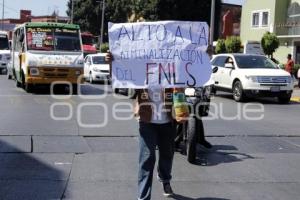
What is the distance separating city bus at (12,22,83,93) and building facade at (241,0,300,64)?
2650cm

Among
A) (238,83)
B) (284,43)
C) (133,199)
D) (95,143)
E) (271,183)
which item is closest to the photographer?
(133,199)

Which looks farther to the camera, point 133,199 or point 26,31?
point 26,31

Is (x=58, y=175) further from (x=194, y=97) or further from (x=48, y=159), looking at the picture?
(x=194, y=97)

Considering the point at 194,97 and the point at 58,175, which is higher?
the point at 194,97

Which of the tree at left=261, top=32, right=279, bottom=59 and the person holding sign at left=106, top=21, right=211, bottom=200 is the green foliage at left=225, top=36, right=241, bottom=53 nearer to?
the tree at left=261, top=32, right=279, bottom=59

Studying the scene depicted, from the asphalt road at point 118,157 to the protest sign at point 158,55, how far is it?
4.30ft

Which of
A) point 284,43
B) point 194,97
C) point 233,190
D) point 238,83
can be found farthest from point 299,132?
point 284,43

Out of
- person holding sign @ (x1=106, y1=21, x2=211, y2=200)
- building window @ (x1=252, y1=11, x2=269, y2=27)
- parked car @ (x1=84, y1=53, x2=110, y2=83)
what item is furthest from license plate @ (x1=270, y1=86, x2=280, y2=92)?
building window @ (x1=252, y1=11, x2=269, y2=27)

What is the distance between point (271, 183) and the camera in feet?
24.8

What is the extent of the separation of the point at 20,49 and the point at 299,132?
12527mm

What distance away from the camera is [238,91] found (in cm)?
1978

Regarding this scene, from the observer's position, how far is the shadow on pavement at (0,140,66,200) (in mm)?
6777

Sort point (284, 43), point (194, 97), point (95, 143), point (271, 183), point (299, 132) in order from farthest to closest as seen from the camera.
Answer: point (284, 43), point (299, 132), point (95, 143), point (194, 97), point (271, 183)

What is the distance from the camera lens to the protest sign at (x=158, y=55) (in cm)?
671
